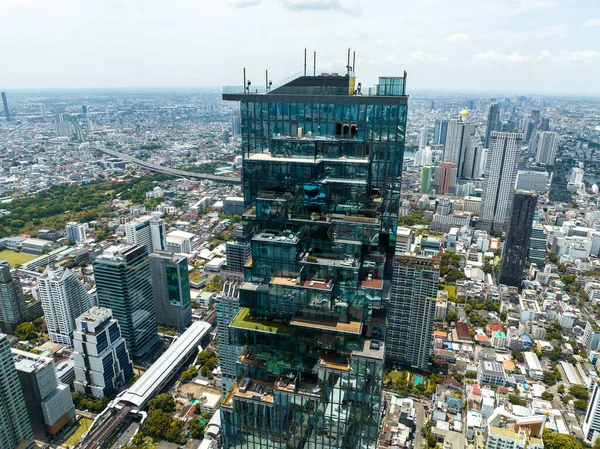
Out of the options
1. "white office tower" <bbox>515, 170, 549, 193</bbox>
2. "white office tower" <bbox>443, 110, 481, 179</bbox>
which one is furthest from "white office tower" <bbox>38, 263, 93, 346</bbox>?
"white office tower" <bbox>515, 170, 549, 193</bbox>

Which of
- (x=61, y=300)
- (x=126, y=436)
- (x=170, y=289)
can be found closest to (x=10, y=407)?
(x=126, y=436)

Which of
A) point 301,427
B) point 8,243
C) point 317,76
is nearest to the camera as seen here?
point 301,427

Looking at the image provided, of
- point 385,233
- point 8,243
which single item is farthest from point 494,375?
point 8,243

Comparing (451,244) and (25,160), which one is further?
(25,160)

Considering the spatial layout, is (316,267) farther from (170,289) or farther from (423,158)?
(423,158)

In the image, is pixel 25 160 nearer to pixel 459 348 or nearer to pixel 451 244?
pixel 451 244
